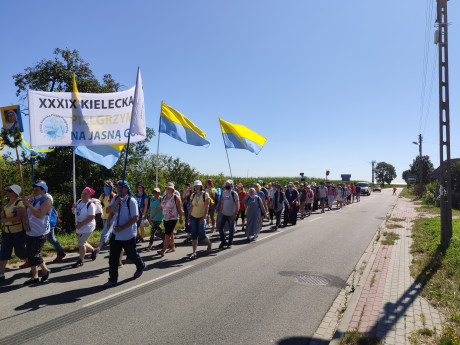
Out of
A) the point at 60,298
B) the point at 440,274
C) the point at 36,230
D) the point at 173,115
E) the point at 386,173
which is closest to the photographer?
the point at 60,298

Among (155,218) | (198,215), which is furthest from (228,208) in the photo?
(155,218)

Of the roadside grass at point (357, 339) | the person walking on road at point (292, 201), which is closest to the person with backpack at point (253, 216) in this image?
the person walking on road at point (292, 201)

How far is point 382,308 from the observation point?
186 inches

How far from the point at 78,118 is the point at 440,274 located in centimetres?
901

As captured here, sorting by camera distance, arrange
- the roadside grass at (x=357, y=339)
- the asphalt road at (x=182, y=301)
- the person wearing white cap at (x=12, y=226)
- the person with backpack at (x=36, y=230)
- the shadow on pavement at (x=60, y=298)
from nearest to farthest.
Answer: the roadside grass at (x=357, y=339) < the asphalt road at (x=182, y=301) < the shadow on pavement at (x=60, y=298) < the person with backpack at (x=36, y=230) < the person wearing white cap at (x=12, y=226)

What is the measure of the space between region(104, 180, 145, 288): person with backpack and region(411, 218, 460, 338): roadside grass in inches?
187

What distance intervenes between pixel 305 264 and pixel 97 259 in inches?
194

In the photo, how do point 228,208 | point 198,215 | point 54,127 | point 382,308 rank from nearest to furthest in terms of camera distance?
point 382,308 → point 198,215 → point 54,127 → point 228,208

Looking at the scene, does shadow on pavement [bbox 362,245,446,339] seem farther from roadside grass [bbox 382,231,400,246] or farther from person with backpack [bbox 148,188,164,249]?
person with backpack [bbox 148,188,164,249]

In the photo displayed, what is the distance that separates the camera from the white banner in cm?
806

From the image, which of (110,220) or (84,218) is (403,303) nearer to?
(110,220)

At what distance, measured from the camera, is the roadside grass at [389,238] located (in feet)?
32.4

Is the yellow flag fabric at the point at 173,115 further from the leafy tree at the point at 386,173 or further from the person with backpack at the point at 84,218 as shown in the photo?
the leafy tree at the point at 386,173

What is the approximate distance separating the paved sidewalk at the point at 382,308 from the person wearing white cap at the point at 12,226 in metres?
5.32
